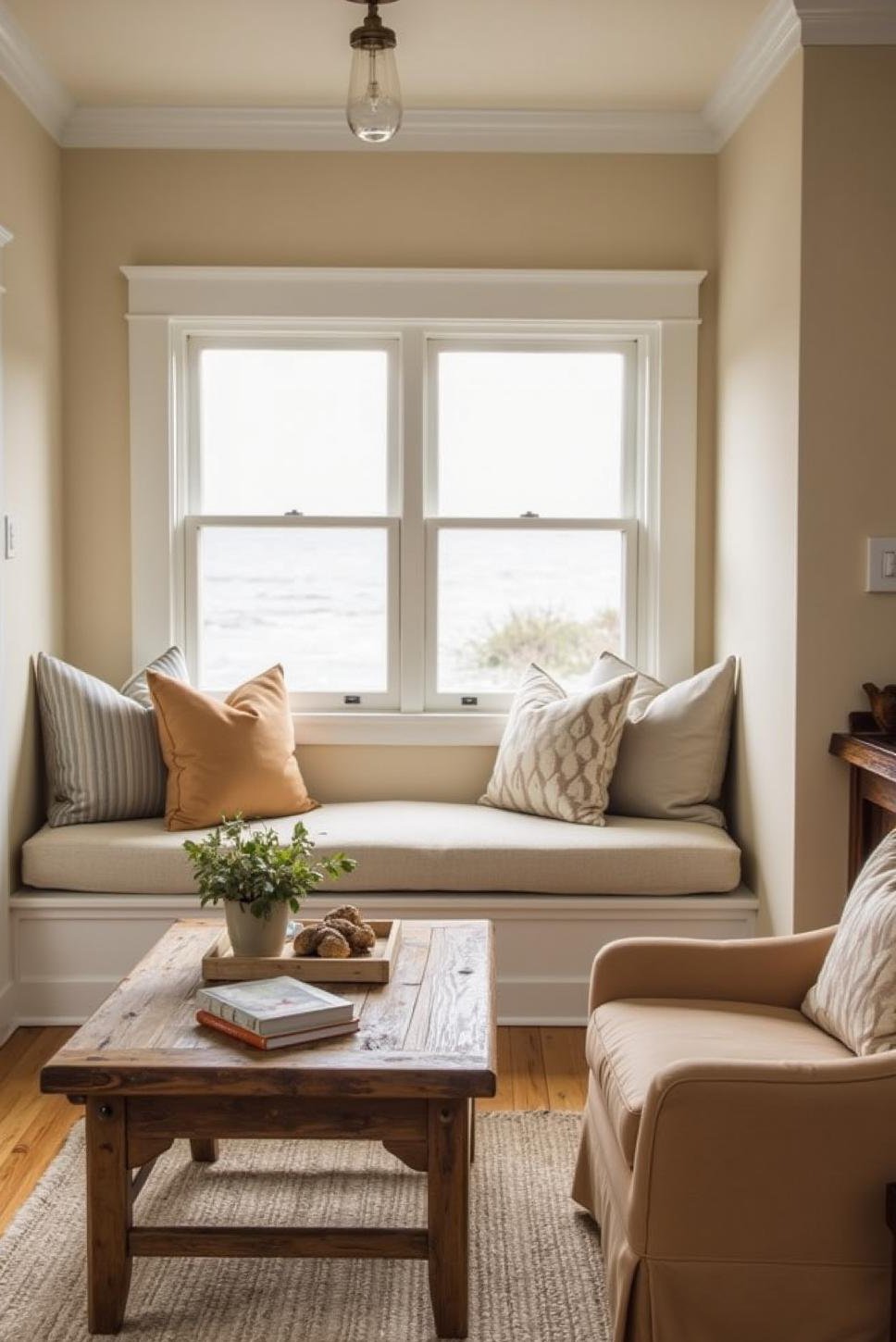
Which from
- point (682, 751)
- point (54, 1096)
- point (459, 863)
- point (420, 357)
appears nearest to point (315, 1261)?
point (54, 1096)

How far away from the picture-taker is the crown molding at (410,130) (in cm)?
412

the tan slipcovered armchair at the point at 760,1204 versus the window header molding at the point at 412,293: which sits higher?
the window header molding at the point at 412,293

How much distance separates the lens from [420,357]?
4277mm

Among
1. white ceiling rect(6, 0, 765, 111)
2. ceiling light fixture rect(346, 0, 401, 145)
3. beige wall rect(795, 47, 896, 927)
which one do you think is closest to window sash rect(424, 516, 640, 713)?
beige wall rect(795, 47, 896, 927)

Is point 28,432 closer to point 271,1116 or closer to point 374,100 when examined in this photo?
point 374,100

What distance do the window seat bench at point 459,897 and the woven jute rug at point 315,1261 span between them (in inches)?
31.0

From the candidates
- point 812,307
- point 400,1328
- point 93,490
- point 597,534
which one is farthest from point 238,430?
point 400,1328

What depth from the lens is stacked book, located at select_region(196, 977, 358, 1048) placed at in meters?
2.23

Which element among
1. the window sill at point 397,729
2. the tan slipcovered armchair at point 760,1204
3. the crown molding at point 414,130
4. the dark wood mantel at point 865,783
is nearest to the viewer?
the tan slipcovered armchair at point 760,1204

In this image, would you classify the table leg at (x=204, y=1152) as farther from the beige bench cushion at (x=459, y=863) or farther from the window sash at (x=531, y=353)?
the window sash at (x=531, y=353)

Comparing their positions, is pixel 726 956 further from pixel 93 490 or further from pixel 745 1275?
→ pixel 93 490

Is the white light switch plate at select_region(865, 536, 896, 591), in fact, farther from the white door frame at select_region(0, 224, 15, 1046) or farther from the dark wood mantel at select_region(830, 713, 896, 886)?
the white door frame at select_region(0, 224, 15, 1046)

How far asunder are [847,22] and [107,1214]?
121 inches

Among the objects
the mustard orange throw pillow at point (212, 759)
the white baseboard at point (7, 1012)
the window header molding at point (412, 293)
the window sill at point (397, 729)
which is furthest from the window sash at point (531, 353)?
the white baseboard at point (7, 1012)
